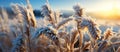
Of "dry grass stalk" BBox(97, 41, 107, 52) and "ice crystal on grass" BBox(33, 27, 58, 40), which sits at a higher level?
"ice crystal on grass" BBox(33, 27, 58, 40)

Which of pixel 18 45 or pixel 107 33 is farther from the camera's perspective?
pixel 107 33

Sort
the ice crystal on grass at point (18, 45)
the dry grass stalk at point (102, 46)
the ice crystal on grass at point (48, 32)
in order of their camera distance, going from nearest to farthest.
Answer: the ice crystal on grass at point (48, 32) → the ice crystal on grass at point (18, 45) → the dry grass stalk at point (102, 46)

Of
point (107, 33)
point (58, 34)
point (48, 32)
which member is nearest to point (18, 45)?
point (48, 32)

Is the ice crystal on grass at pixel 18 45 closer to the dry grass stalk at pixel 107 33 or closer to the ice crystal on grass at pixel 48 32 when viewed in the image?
the ice crystal on grass at pixel 48 32

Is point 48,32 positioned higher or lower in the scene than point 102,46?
higher

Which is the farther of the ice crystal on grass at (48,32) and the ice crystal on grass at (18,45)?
the ice crystal on grass at (18,45)

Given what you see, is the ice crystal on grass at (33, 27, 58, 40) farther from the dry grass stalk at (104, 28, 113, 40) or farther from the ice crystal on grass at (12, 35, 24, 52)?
the dry grass stalk at (104, 28, 113, 40)

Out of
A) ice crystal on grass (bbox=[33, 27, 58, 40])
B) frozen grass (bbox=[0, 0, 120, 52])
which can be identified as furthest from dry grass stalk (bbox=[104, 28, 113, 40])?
ice crystal on grass (bbox=[33, 27, 58, 40])

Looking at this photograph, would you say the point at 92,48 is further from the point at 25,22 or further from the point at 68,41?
the point at 25,22

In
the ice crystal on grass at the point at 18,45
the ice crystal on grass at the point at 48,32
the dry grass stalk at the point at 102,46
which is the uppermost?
the ice crystal on grass at the point at 48,32

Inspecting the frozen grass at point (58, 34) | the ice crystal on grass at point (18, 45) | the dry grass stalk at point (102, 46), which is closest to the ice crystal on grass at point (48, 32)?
the frozen grass at point (58, 34)

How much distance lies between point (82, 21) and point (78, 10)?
22 centimetres

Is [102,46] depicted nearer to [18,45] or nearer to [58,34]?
[58,34]

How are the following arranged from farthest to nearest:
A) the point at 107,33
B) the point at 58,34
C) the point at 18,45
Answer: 1. the point at 58,34
2. the point at 107,33
3. the point at 18,45
